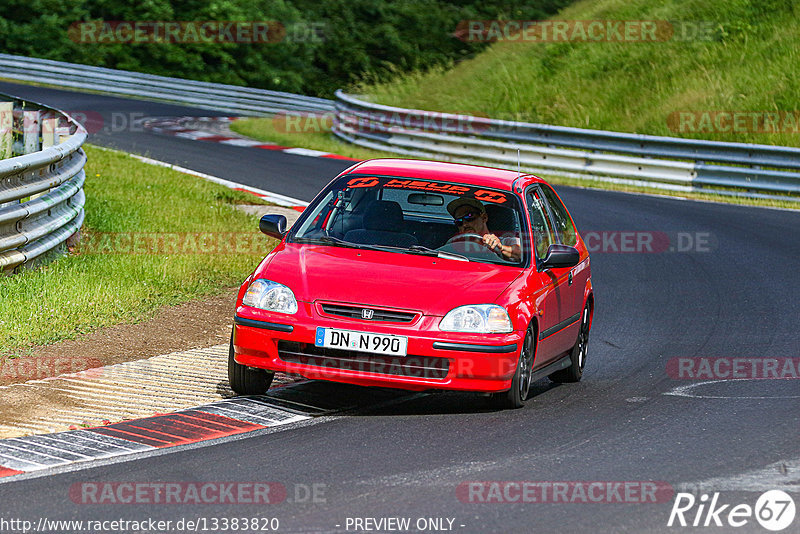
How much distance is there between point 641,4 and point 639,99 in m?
5.83

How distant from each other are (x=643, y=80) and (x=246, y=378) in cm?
2308

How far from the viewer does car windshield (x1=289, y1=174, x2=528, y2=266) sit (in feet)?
28.8

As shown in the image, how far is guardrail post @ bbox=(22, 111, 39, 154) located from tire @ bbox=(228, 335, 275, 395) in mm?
6578

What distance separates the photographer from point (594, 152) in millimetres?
24266

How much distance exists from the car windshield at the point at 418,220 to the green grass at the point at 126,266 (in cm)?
225

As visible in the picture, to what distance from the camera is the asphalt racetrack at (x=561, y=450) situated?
5773 millimetres

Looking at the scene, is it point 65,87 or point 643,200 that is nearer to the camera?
point 643,200

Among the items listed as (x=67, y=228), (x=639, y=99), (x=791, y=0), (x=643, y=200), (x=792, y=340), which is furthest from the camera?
(x=791, y=0)

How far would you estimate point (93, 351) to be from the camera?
30.9 ft

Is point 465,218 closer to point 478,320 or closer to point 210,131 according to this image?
point 478,320

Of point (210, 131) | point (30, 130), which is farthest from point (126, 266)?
point (210, 131)

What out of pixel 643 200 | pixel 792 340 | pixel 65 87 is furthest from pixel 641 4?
pixel 792 340

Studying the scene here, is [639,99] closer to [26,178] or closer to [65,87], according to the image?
[65,87]

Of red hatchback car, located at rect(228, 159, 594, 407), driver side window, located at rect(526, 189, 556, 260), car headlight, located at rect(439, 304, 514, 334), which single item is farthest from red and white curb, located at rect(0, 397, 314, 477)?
driver side window, located at rect(526, 189, 556, 260)
